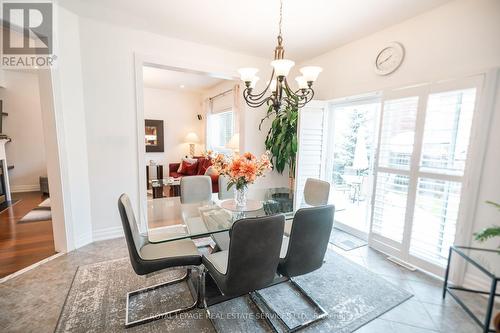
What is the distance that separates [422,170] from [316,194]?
1119 millimetres

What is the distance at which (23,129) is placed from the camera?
5070mm

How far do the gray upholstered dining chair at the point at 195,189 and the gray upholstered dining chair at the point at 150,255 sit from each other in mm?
798

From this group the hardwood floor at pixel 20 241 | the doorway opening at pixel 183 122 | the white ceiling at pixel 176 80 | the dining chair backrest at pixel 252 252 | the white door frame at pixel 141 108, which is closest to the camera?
the dining chair backrest at pixel 252 252

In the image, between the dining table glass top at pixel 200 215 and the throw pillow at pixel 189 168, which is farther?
the throw pillow at pixel 189 168

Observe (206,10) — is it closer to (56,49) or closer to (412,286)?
(56,49)

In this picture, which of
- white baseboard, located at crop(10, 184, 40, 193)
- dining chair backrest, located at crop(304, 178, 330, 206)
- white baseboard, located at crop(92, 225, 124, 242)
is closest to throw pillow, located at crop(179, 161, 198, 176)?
white baseboard, located at crop(92, 225, 124, 242)

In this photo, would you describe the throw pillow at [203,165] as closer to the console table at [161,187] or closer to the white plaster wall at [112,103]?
the console table at [161,187]

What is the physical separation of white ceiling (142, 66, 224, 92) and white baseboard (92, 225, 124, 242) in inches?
134

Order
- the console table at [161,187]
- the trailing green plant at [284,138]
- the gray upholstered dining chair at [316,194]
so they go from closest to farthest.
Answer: the gray upholstered dining chair at [316,194] → the trailing green plant at [284,138] → the console table at [161,187]

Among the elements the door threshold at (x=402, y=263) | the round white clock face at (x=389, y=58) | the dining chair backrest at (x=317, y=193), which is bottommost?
the door threshold at (x=402, y=263)

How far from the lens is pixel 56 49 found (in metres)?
2.38

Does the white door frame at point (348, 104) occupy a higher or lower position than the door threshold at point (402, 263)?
higher

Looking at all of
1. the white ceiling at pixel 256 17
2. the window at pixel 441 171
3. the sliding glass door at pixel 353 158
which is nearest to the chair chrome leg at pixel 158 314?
the sliding glass door at pixel 353 158

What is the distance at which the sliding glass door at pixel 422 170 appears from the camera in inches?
82.9
